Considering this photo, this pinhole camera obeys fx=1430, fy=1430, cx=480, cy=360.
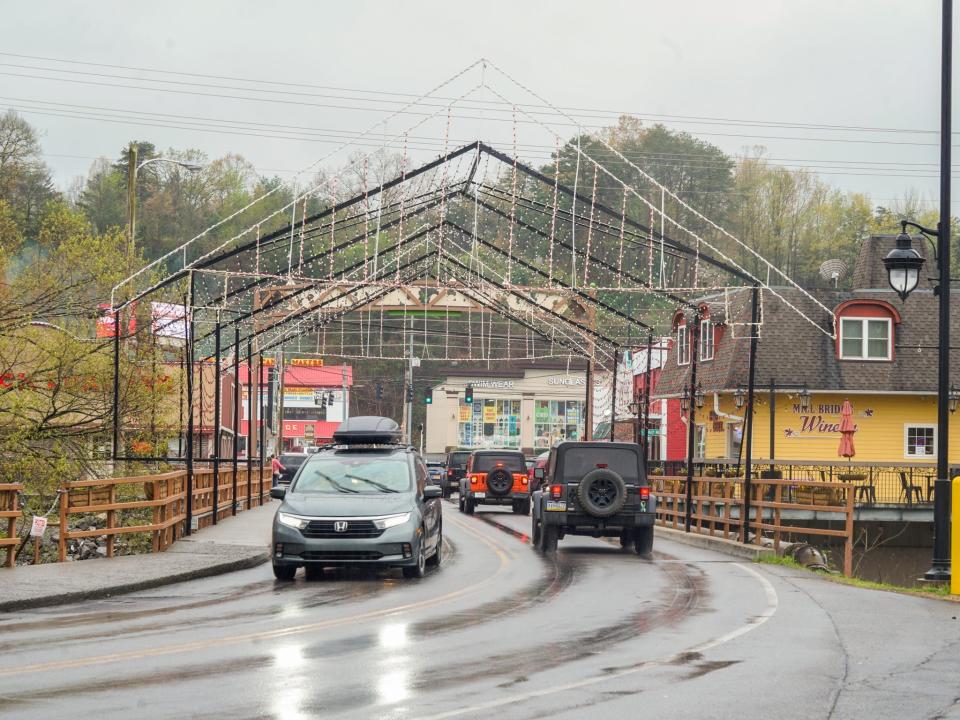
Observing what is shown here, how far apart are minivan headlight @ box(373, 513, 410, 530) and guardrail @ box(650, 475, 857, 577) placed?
934 centimetres

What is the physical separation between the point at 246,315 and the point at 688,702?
102 ft

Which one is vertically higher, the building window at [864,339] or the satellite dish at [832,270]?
the satellite dish at [832,270]

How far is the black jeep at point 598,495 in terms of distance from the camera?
81.3 ft

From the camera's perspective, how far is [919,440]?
4988 centimetres

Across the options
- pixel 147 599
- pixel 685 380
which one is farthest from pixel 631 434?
pixel 147 599

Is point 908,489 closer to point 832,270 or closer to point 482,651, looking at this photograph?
point 832,270

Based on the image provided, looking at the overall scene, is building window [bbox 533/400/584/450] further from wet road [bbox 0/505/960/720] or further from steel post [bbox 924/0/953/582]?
wet road [bbox 0/505/960/720]

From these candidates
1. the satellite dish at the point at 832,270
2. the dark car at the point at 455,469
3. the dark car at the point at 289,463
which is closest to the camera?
the satellite dish at the point at 832,270

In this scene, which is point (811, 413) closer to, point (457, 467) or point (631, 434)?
point (457, 467)

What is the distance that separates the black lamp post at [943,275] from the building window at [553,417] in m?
84.1

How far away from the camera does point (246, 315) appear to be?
3947cm

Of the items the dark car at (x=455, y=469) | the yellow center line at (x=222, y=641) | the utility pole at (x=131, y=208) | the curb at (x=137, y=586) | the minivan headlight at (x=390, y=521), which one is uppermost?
the utility pole at (x=131, y=208)

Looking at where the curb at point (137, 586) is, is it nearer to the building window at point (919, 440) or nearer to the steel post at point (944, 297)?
the steel post at point (944, 297)

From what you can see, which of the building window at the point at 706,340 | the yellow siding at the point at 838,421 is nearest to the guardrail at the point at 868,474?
the yellow siding at the point at 838,421
